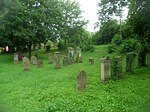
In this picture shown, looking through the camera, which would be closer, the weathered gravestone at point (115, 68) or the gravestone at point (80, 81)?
the gravestone at point (80, 81)

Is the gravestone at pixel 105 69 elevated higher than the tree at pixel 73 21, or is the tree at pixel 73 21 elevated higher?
the tree at pixel 73 21

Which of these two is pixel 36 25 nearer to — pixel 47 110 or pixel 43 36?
pixel 43 36

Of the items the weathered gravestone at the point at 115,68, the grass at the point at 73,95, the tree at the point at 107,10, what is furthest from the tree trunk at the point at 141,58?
the tree at the point at 107,10

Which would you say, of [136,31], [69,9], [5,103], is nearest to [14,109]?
[5,103]

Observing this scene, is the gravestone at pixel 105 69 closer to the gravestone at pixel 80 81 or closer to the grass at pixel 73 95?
the grass at pixel 73 95

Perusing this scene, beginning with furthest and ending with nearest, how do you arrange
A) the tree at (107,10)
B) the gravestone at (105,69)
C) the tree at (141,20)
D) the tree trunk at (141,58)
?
the tree at (107,10)
the tree trunk at (141,58)
the tree at (141,20)
the gravestone at (105,69)

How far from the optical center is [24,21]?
89.1 ft

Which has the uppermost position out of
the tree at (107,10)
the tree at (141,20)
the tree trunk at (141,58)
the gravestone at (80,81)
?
the tree at (107,10)

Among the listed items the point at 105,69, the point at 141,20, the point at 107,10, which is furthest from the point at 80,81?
the point at 107,10

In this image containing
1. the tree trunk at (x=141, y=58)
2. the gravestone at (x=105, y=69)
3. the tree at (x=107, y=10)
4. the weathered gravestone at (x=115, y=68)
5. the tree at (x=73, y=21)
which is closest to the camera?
the gravestone at (x=105, y=69)

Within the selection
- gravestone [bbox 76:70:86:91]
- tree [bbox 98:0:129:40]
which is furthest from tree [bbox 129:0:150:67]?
tree [bbox 98:0:129:40]

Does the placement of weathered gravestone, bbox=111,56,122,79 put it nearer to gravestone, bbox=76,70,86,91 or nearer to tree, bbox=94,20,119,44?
gravestone, bbox=76,70,86,91

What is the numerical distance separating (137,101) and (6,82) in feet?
26.1

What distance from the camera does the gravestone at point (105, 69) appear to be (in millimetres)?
12898
